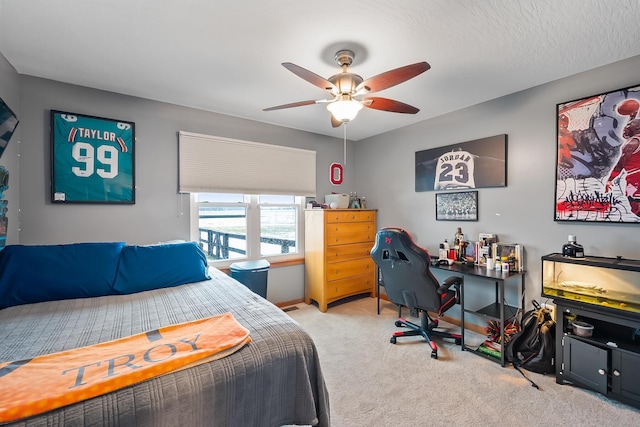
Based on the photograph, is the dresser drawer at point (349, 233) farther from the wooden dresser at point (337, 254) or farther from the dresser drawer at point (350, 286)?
the dresser drawer at point (350, 286)

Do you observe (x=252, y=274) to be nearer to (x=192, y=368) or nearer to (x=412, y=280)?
(x=412, y=280)

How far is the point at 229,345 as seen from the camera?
3.85 feet

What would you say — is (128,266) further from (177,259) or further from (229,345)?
(229,345)

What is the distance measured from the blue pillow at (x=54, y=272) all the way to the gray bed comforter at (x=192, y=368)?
3.6 inches

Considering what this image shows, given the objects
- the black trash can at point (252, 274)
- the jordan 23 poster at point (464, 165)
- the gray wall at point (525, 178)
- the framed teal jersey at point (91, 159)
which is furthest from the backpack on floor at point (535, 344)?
the framed teal jersey at point (91, 159)

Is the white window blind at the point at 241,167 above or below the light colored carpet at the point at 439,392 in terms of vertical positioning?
above

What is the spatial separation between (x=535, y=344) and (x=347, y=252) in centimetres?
213

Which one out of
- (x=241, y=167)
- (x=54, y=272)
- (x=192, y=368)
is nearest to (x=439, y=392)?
(x=192, y=368)

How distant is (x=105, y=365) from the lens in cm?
104

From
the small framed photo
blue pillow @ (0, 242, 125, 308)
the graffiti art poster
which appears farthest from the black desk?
blue pillow @ (0, 242, 125, 308)

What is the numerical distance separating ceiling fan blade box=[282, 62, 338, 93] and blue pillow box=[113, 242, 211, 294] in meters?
1.68

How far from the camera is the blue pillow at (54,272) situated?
178cm

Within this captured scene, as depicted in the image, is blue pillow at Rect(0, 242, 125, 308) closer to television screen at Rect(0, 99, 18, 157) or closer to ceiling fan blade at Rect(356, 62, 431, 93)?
television screen at Rect(0, 99, 18, 157)

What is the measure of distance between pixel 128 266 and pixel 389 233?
2.15m
